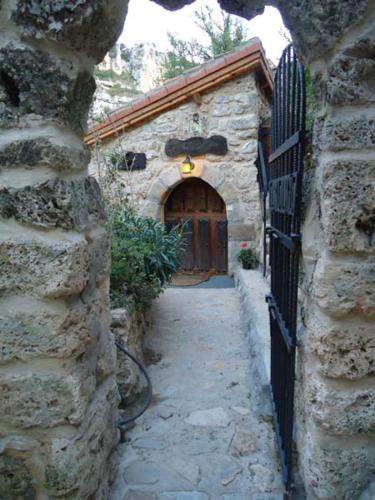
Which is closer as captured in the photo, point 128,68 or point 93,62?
point 93,62

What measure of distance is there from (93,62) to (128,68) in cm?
2166

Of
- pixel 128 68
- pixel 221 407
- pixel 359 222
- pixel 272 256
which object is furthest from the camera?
pixel 128 68

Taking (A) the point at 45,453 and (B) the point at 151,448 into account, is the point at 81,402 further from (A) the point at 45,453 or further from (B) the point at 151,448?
(B) the point at 151,448

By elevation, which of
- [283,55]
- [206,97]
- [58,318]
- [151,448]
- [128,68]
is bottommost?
[151,448]

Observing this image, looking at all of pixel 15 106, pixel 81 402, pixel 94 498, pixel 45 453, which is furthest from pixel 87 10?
pixel 94 498

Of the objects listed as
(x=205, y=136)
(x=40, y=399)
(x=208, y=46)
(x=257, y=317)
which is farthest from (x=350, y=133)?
(x=208, y=46)

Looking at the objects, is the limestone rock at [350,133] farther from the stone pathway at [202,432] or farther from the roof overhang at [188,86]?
the roof overhang at [188,86]

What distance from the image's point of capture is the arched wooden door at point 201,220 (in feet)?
20.9

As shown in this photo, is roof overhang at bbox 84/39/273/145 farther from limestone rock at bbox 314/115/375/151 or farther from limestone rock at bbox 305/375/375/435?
limestone rock at bbox 305/375/375/435

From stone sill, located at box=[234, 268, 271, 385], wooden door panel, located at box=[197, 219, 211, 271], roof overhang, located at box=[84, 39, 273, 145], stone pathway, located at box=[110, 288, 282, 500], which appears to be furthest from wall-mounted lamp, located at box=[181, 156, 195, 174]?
stone pathway, located at box=[110, 288, 282, 500]

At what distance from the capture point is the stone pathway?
1.64m

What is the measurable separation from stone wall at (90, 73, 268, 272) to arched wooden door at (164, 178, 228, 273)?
1.54ft

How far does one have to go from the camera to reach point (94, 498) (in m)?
1.41

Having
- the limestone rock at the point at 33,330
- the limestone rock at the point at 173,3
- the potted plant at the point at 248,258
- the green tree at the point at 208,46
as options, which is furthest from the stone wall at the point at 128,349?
the green tree at the point at 208,46
